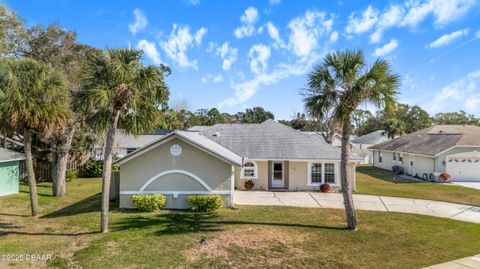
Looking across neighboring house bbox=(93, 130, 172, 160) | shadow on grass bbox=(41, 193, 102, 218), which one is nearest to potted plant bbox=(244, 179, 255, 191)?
shadow on grass bbox=(41, 193, 102, 218)

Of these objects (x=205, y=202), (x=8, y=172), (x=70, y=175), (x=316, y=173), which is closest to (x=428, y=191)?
(x=316, y=173)

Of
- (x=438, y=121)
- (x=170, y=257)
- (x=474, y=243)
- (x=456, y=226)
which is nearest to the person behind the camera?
(x=170, y=257)

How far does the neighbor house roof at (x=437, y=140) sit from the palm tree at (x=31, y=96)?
3110cm

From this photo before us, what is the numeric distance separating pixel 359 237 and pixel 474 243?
166 inches

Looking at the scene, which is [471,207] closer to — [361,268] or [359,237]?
[359,237]

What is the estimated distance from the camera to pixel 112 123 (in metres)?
12.4

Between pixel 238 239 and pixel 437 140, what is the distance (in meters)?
30.2

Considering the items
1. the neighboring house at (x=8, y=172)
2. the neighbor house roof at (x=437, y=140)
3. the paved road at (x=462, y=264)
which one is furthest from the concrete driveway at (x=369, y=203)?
the neighboring house at (x=8, y=172)

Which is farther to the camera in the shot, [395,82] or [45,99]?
[45,99]

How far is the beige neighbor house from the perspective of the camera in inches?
650

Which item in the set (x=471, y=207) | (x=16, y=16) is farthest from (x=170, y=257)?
(x=16, y=16)

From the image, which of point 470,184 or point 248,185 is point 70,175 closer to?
point 248,185

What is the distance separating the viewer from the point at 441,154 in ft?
97.3

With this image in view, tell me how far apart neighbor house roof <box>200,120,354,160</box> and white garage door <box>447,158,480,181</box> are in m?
14.1
